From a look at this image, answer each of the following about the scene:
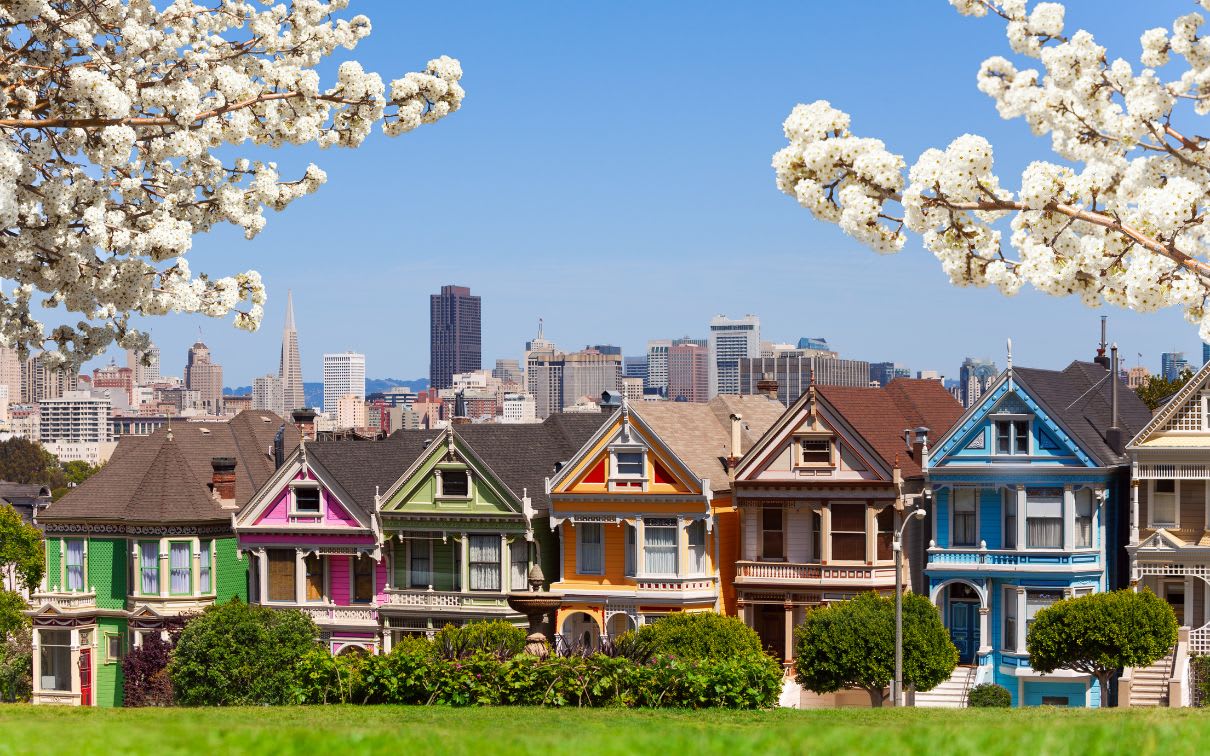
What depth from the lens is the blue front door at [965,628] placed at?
1689 inches

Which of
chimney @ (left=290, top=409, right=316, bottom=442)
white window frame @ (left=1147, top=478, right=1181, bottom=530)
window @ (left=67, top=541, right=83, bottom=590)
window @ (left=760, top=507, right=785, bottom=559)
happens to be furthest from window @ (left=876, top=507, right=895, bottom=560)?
window @ (left=67, top=541, right=83, bottom=590)

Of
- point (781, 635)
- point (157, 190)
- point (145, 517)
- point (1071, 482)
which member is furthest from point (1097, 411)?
point (157, 190)

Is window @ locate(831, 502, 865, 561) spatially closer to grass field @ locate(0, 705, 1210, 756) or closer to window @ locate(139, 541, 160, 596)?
window @ locate(139, 541, 160, 596)

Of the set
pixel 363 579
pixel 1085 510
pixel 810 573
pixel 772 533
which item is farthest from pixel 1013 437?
pixel 363 579

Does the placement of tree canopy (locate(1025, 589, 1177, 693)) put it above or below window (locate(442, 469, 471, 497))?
below

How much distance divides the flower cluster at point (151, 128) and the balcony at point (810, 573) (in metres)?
24.7

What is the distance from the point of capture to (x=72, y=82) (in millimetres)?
18281

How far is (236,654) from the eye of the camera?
44281 mm

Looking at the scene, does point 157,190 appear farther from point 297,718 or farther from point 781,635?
point 781,635

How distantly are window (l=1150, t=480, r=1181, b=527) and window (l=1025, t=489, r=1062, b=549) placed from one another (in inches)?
87.9

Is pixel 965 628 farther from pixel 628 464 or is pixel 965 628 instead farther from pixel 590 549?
pixel 590 549

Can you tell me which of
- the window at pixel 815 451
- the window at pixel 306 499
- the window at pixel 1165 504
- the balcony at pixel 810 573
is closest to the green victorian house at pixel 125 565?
the window at pixel 306 499

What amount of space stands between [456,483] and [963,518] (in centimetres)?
1354

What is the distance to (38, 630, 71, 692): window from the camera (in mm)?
50625
